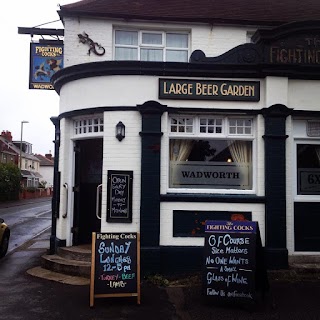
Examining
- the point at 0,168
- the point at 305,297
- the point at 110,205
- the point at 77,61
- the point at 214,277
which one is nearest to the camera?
the point at 214,277

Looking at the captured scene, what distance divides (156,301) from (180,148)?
329cm

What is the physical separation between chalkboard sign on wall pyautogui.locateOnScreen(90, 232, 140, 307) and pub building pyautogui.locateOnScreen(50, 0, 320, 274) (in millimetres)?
1595

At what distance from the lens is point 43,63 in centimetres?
1194

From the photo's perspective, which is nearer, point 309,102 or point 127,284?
point 127,284

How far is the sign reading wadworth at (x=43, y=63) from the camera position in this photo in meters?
11.9

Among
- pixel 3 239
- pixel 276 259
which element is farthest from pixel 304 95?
pixel 3 239

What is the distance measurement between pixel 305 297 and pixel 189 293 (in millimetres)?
1920

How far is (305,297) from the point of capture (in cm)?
664

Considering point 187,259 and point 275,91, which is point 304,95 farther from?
point 187,259

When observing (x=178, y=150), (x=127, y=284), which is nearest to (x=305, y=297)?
(x=127, y=284)

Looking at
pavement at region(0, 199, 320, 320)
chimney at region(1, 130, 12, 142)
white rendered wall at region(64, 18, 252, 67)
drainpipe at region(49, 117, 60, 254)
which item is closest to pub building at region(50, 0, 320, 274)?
pavement at region(0, 199, 320, 320)

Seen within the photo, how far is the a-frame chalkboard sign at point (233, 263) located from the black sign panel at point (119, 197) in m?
2.25

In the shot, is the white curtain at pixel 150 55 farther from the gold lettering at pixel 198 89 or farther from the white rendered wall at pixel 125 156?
the white rendered wall at pixel 125 156

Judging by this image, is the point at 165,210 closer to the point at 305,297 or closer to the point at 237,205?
the point at 237,205
